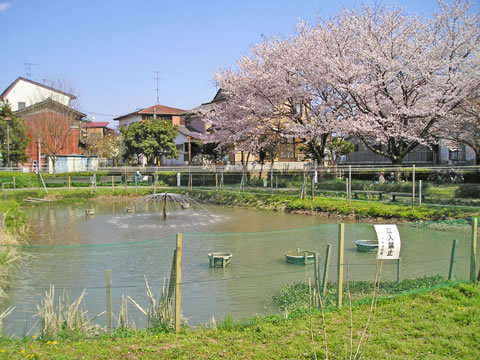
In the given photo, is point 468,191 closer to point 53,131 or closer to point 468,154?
point 468,154

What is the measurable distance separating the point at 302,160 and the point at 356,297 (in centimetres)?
3791

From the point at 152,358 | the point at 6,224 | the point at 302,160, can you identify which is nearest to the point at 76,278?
the point at 152,358

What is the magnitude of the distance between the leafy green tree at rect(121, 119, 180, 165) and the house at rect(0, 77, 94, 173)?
5935mm

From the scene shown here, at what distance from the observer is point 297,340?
573cm

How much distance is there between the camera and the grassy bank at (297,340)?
529 centimetres

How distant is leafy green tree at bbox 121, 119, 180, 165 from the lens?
159ft

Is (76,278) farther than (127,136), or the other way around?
(127,136)

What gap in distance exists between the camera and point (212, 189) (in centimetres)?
3241

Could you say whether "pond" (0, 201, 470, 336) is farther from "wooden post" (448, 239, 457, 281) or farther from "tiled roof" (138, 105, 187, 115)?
"tiled roof" (138, 105, 187, 115)

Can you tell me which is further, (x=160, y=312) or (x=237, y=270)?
(x=237, y=270)

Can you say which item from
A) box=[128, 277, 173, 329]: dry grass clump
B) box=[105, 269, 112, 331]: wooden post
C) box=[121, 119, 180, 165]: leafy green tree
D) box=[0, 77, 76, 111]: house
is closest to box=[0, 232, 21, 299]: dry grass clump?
box=[105, 269, 112, 331]: wooden post

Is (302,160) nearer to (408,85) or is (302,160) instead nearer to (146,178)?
(146,178)

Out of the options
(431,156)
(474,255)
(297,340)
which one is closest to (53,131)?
(431,156)

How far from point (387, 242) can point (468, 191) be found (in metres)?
15.1
